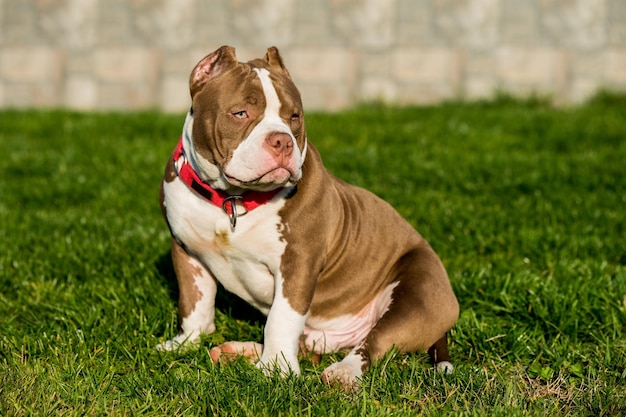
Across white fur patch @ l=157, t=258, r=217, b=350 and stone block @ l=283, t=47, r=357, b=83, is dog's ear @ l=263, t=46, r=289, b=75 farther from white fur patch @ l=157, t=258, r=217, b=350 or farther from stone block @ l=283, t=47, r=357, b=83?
stone block @ l=283, t=47, r=357, b=83

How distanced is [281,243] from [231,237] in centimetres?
19

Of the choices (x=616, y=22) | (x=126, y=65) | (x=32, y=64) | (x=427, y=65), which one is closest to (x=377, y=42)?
(x=427, y=65)

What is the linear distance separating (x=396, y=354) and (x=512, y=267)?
135 centimetres

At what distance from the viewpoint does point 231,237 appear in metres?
3.16

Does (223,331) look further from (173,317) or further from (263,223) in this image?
(263,223)

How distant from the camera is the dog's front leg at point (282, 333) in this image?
311 centimetres

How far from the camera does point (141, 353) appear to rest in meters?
3.29

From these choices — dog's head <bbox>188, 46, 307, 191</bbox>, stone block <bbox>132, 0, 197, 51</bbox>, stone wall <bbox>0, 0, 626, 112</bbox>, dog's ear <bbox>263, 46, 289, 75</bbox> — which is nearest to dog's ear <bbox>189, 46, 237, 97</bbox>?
Answer: dog's head <bbox>188, 46, 307, 191</bbox>

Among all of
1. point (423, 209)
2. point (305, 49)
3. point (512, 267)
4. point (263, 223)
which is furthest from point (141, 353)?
point (305, 49)

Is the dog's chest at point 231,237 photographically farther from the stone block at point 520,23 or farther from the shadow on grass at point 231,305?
the stone block at point 520,23

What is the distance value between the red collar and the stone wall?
A: 621 centimetres

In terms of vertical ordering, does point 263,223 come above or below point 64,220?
above

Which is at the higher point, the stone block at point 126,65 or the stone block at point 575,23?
the stone block at point 575,23

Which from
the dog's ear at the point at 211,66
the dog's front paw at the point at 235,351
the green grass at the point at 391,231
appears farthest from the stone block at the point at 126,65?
the dog's front paw at the point at 235,351
